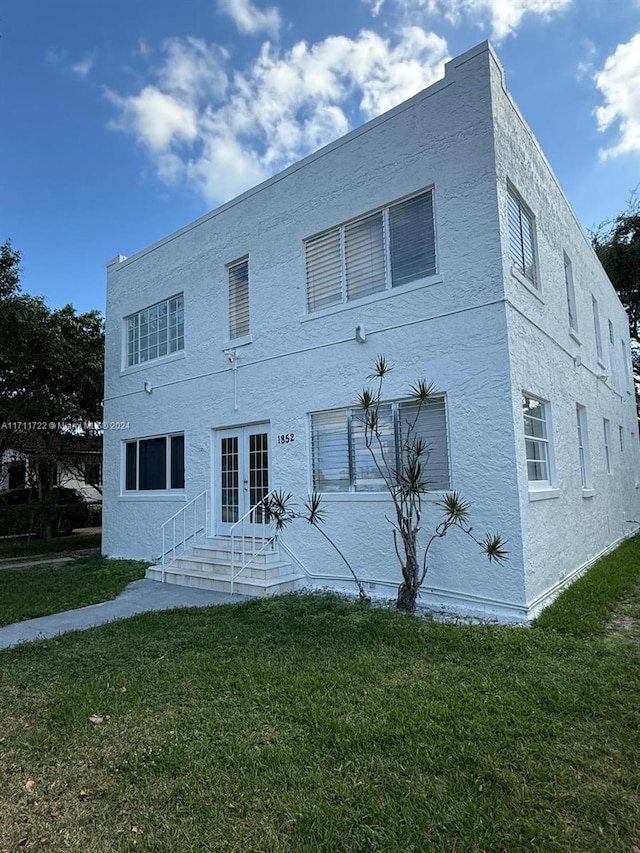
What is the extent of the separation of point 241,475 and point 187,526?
1687 millimetres

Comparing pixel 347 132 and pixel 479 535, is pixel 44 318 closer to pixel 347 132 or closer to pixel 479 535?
pixel 347 132

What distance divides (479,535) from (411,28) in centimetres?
781

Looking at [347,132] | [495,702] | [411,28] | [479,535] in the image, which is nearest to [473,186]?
[347,132]

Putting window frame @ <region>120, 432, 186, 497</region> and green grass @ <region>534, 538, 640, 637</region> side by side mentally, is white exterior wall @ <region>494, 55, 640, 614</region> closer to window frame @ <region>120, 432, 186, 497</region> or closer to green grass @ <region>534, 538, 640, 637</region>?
green grass @ <region>534, 538, 640, 637</region>

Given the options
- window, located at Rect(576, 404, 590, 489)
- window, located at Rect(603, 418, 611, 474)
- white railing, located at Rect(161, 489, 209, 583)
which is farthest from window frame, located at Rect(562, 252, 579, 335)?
white railing, located at Rect(161, 489, 209, 583)

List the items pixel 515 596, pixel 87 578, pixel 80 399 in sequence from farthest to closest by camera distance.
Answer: pixel 80 399, pixel 87 578, pixel 515 596

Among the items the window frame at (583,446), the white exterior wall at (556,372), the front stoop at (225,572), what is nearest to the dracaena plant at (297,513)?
the front stoop at (225,572)

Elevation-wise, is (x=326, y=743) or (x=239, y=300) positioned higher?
(x=239, y=300)

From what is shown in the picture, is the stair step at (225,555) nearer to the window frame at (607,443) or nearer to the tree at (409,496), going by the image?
the tree at (409,496)

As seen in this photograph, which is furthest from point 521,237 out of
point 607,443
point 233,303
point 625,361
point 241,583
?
point 625,361

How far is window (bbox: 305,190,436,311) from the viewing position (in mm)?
7354

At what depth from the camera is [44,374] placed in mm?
13422

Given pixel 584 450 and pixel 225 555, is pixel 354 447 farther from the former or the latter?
pixel 584 450

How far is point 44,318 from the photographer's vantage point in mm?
12719
